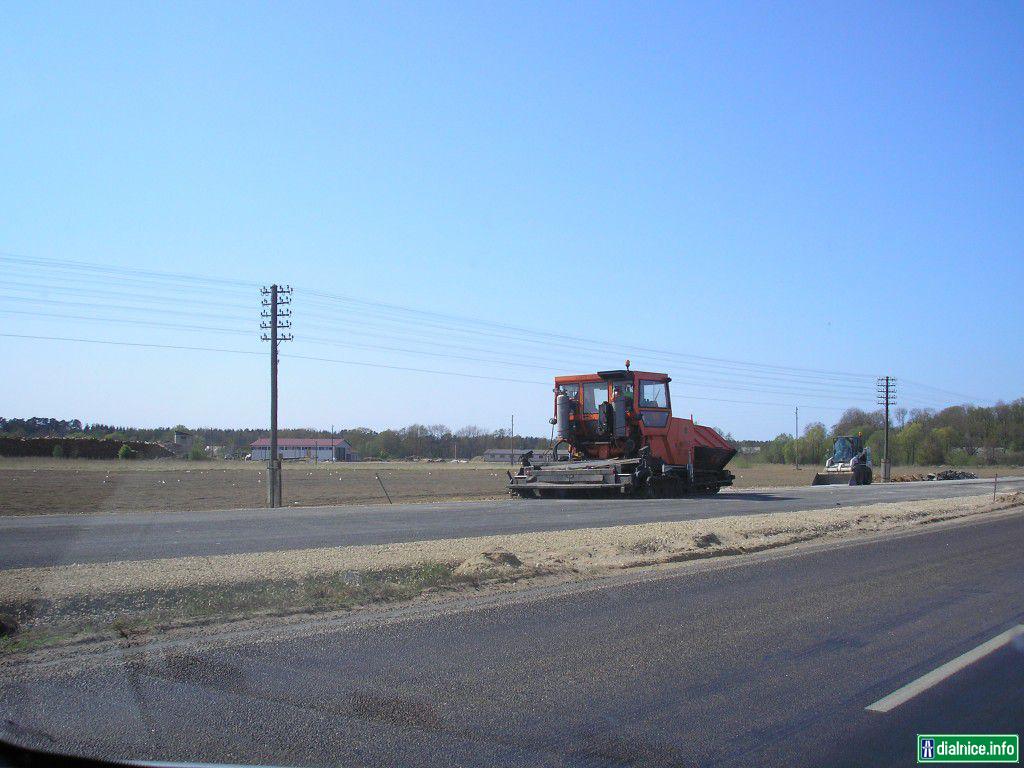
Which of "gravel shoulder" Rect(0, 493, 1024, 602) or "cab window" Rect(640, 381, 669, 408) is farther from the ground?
"cab window" Rect(640, 381, 669, 408)

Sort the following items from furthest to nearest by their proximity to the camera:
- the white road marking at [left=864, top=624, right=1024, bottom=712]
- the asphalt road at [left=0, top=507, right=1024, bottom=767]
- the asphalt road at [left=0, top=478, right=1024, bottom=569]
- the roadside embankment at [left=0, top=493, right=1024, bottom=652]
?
1. the asphalt road at [left=0, top=478, right=1024, bottom=569]
2. the roadside embankment at [left=0, top=493, right=1024, bottom=652]
3. the white road marking at [left=864, top=624, right=1024, bottom=712]
4. the asphalt road at [left=0, top=507, right=1024, bottom=767]

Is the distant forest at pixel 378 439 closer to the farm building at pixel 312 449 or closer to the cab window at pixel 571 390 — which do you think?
the farm building at pixel 312 449

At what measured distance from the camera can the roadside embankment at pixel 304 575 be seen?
823 cm

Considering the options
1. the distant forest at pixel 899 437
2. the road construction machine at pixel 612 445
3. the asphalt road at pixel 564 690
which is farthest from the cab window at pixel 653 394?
the distant forest at pixel 899 437

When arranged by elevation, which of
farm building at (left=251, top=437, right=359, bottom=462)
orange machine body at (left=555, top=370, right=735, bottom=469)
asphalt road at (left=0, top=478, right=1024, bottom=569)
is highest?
orange machine body at (left=555, top=370, right=735, bottom=469)

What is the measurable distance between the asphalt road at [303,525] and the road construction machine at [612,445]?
3.48ft

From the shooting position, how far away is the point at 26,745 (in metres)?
4.86

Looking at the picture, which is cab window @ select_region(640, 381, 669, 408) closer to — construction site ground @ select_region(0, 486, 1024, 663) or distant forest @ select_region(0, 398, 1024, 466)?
construction site ground @ select_region(0, 486, 1024, 663)

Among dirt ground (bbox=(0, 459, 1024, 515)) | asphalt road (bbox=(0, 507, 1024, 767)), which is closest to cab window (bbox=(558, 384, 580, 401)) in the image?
dirt ground (bbox=(0, 459, 1024, 515))

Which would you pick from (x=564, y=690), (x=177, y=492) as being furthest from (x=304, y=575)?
(x=177, y=492)

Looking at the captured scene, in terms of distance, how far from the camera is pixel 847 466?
4781cm

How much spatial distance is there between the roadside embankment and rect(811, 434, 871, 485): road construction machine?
27680 millimetres

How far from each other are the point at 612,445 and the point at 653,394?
2.12m

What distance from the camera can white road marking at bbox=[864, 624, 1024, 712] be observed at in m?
6.00
